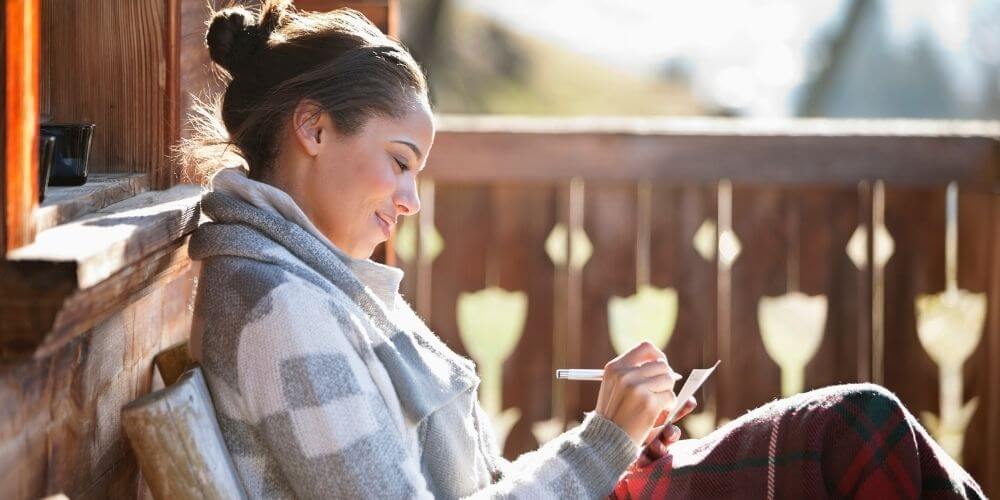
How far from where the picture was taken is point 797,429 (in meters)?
1.90

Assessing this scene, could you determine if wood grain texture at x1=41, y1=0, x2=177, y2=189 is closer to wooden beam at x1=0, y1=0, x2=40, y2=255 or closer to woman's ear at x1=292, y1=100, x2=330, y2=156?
woman's ear at x1=292, y1=100, x2=330, y2=156

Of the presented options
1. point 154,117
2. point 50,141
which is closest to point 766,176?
point 154,117

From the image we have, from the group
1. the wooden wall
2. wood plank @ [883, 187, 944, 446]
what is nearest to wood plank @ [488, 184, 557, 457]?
wood plank @ [883, 187, 944, 446]

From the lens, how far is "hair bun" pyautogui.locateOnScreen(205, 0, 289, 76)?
6.36ft

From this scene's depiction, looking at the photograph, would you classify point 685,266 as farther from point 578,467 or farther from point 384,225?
point 578,467

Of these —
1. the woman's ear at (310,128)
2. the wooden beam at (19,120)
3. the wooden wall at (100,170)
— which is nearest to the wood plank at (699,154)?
the wooden wall at (100,170)

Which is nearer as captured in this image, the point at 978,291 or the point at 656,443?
the point at 656,443

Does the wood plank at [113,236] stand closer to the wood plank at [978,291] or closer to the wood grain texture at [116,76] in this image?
the wood grain texture at [116,76]

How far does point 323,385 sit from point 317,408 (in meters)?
0.03

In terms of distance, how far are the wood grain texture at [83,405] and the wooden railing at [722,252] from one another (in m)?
1.57

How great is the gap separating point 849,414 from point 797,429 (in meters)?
0.08

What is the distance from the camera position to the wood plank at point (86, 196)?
1.39 meters

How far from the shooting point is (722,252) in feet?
11.6

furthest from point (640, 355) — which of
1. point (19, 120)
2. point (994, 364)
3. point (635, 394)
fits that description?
point (994, 364)
